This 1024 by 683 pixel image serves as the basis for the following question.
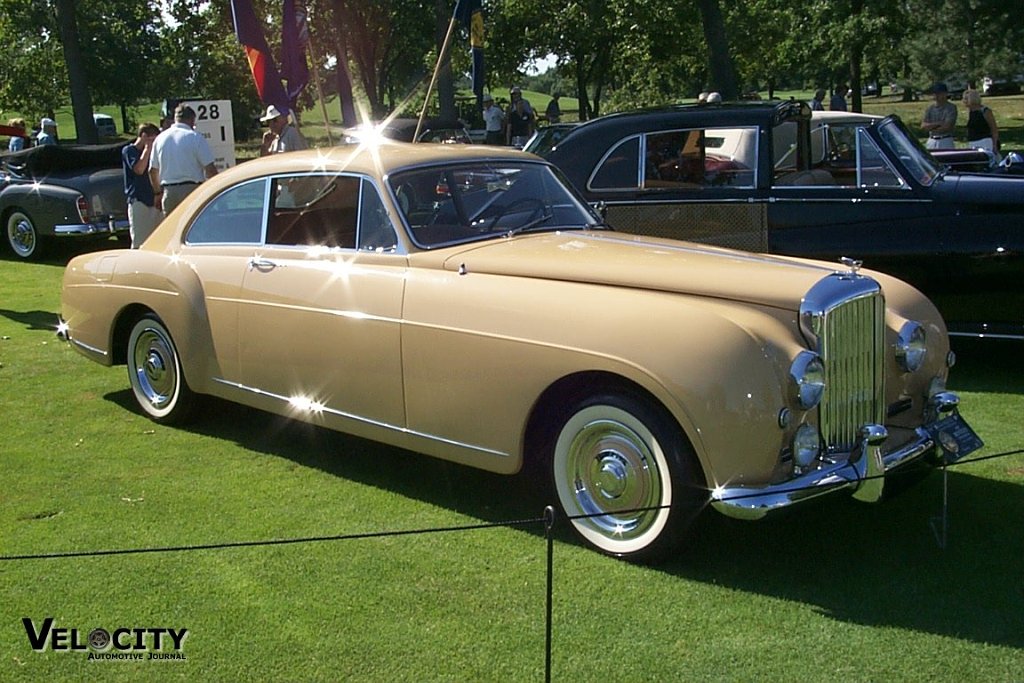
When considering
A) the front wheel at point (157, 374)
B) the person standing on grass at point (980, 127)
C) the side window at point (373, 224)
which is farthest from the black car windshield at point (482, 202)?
the person standing on grass at point (980, 127)

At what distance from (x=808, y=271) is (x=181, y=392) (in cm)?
369

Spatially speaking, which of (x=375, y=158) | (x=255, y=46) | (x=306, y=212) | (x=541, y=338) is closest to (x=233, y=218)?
(x=306, y=212)

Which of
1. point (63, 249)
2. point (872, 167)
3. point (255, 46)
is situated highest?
point (255, 46)

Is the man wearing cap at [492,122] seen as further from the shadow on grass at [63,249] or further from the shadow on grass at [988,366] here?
the shadow on grass at [988,366]

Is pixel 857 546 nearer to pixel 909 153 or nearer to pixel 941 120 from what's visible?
pixel 909 153

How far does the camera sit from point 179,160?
9641mm

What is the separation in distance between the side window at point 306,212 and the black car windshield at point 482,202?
48cm

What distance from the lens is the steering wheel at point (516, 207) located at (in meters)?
5.31

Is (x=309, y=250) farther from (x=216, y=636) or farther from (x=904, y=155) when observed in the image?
(x=904, y=155)

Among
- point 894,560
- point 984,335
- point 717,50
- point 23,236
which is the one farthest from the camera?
point 717,50

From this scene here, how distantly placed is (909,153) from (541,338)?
179 inches

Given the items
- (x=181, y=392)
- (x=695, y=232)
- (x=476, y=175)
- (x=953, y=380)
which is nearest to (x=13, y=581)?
(x=181, y=392)

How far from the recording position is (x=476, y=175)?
17.8 ft

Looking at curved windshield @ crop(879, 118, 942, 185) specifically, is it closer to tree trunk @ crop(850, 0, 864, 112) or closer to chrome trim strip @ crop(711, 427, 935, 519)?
chrome trim strip @ crop(711, 427, 935, 519)
